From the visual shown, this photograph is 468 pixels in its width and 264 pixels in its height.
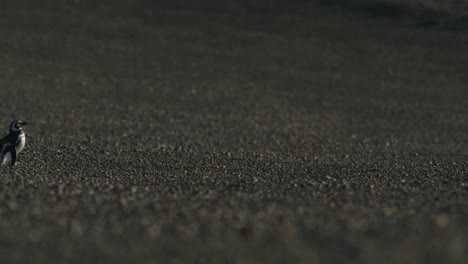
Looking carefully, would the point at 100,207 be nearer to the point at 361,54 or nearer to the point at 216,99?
the point at 216,99

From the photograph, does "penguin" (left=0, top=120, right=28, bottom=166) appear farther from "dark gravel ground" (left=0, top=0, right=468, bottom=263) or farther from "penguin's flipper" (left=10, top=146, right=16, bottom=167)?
"dark gravel ground" (left=0, top=0, right=468, bottom=263)

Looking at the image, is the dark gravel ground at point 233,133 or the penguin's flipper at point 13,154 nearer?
the dark gravel ground at point 233,133

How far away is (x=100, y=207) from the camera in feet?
25.1

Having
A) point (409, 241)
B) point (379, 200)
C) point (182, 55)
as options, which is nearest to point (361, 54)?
point (182, 55)

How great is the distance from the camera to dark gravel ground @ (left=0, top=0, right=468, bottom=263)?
652 cm

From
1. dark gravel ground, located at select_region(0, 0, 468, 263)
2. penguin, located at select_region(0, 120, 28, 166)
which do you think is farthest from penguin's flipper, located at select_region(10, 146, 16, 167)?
dark gravel ground, located at select_region(0, 0, 468, 263)

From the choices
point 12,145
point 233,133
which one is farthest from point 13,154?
point 233,133

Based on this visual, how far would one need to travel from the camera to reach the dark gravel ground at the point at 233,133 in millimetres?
6516

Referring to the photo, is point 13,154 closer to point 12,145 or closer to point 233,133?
point 12,145

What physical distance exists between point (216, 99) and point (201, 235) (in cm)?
1786

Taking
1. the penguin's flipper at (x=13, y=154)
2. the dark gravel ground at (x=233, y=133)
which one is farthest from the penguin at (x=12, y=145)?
the dark gravel ground at (x=233, y=133)

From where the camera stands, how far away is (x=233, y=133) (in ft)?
63.7

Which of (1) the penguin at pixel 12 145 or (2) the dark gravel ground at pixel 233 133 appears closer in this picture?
(2) the dark gravel ground at pixel 233 133

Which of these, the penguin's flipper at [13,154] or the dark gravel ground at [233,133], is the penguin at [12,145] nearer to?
the penguin's flipper at [13,154]
